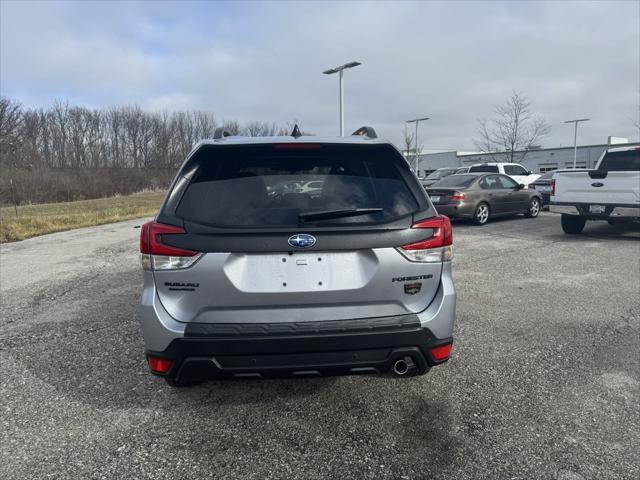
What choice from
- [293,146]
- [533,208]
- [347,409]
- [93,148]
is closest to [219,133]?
[293,146]

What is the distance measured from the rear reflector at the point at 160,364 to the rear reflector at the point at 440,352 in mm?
1497

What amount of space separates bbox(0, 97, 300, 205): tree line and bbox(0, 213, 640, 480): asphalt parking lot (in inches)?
1569

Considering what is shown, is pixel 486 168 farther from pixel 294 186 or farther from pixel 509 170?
pixel 294 186

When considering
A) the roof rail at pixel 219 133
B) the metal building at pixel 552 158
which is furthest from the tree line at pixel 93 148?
the roof rail at pixel 219 133

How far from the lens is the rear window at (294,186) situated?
2592mm

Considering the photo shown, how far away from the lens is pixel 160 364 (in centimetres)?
261

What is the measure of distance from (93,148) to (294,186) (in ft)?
235

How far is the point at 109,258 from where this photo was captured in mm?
9430

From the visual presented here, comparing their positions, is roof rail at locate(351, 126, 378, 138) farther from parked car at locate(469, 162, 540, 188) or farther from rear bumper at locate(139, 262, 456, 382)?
parked car at locate(469, 162, 540, 188)

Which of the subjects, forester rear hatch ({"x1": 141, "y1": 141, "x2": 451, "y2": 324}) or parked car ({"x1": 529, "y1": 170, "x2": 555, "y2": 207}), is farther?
parked car ({"x1": 529, "y1": 170, "x2": 555, "y2": 207})

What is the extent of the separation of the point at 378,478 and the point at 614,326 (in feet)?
11.7

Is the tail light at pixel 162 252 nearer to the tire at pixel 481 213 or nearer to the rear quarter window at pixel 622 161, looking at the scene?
the rear quarter window at pixel 622 161

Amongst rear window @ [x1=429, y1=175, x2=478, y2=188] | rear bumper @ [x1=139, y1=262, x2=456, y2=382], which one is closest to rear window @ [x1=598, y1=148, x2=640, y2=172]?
rear window @ [x1=429, y1=175, x2=478, y2=188]

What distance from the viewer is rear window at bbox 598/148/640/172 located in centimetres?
1009
